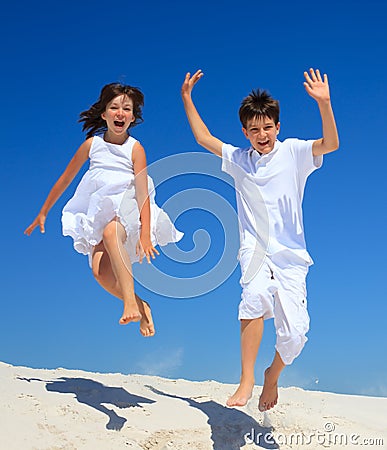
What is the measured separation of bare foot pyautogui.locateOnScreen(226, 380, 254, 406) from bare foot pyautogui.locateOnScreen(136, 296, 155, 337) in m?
1.45

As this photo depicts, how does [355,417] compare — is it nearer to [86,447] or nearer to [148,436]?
[148,436]

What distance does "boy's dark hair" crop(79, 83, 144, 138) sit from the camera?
7.24 metres

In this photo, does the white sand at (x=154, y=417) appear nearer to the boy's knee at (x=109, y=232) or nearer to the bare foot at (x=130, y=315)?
the bare foot at (x=130, y=315)

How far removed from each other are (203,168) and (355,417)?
3827mm

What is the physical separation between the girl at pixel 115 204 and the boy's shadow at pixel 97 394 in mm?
937

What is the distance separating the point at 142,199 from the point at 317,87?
2162mm

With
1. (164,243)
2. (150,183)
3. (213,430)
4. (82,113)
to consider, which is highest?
(82,113)

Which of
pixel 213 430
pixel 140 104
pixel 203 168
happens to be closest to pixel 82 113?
pixel 140 104

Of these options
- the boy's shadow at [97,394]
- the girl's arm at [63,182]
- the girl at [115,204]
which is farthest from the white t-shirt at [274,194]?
the boy's shadow at [97,394]

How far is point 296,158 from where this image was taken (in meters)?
6.46

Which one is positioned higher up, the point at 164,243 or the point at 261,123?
the point at 261,123

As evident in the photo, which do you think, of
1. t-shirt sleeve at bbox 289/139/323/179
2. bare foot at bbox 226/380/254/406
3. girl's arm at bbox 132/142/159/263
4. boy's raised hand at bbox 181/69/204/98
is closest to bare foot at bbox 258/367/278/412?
bare foot at bbox 226/380/254/406

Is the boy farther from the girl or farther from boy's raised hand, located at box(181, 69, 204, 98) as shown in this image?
the girl

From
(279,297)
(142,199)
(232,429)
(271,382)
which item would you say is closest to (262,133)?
(142,199)
